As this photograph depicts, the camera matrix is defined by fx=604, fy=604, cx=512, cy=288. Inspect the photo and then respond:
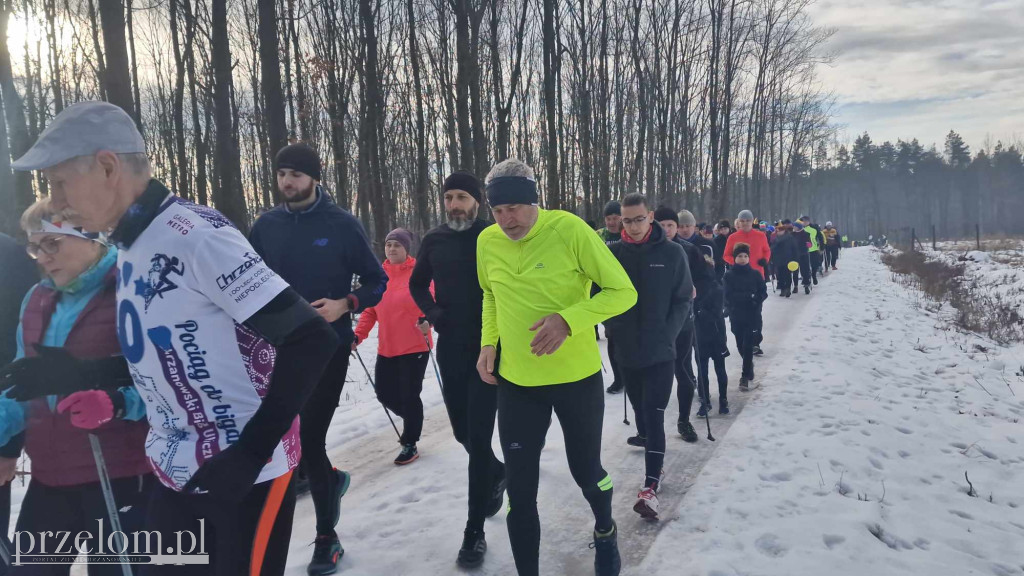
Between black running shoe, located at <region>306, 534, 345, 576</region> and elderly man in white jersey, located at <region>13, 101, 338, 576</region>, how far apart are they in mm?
1942

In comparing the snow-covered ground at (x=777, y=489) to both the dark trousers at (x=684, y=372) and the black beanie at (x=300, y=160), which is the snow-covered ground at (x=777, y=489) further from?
the black beanie at (x=300, y=160)

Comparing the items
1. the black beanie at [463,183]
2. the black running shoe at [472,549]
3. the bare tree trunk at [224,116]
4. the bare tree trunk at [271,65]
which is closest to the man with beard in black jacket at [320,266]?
the black beanie at [463,183]

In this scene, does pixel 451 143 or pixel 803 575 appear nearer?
pixel 803 575

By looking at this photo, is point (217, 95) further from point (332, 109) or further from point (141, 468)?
point (332, 109)

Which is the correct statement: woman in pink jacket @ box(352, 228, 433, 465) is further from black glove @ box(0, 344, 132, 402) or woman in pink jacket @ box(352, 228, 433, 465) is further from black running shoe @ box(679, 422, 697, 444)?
black glove @ box(0, 344, 132, 402)

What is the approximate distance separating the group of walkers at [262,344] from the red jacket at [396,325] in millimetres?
913

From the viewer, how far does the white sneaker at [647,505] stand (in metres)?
4.39

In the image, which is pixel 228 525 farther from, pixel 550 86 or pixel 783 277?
pixel 783 277

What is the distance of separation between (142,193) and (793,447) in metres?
5.71

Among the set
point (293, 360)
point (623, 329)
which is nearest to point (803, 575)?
point (623, 329)

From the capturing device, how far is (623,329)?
4773 millimetres

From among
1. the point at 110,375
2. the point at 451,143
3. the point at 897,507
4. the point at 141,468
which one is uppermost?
the point at 451,143

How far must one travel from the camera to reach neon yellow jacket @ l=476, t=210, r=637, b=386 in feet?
10.3

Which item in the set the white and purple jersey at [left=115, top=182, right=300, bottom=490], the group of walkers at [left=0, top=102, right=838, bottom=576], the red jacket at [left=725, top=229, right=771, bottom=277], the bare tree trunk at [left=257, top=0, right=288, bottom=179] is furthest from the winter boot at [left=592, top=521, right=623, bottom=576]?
the bare tree trunk at [left=257, top=0, right=288, bottom=179]
